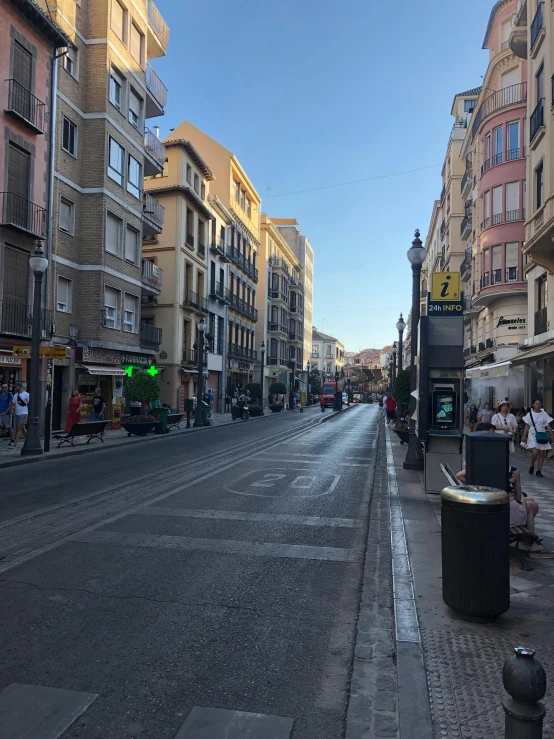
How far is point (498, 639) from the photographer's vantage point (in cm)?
430

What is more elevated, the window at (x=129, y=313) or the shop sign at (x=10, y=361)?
the window at (x=129, y=313)

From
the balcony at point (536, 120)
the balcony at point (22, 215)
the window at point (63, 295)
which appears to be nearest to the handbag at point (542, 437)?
the balcony at point (536, 120)

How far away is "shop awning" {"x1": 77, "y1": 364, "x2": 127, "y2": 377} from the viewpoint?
24.7 m

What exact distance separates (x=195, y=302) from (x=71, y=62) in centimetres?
1791

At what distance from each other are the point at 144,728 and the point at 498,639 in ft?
8.26

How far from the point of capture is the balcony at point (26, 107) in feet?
64.6

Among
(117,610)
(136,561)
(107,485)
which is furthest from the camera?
(107,485)

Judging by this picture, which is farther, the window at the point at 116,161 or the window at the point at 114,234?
the window at the point at 114,234

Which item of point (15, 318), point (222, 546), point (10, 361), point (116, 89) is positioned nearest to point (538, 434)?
point (222, 546)

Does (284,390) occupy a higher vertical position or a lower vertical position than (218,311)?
Answer: lower

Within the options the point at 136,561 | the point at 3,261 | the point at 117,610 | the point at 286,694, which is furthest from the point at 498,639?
the point at 3,261

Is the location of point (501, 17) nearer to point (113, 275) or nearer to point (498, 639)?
point (113, 275)

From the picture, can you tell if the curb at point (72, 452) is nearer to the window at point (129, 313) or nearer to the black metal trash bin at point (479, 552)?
the window at point (129, 313)

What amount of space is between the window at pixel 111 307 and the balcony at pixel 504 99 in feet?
68.3
